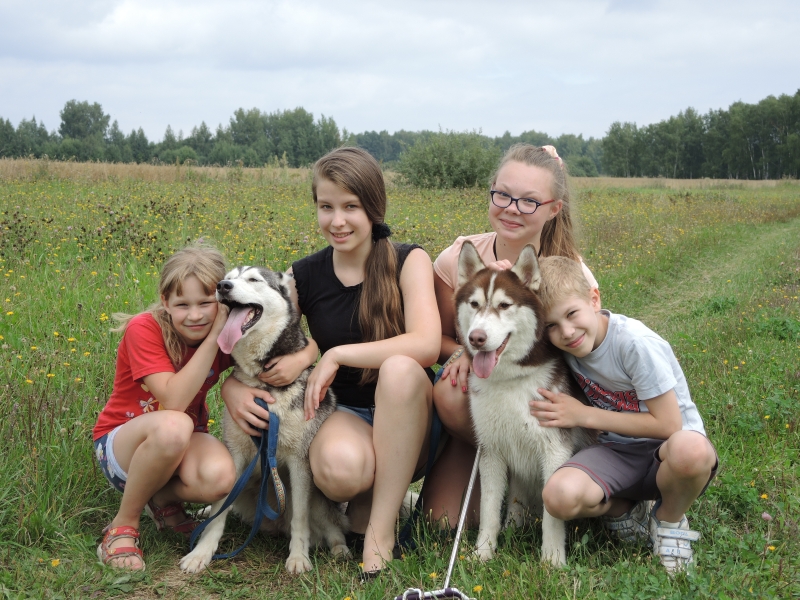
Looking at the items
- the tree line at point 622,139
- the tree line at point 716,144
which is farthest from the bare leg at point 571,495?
the tree line at point 716,144

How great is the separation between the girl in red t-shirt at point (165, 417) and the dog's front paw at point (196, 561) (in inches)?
7.5

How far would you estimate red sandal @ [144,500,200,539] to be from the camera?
127 inches

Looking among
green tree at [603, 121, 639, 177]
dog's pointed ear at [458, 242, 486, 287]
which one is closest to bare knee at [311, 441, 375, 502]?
dog's pointed ear at [458, 242, 486, 287]

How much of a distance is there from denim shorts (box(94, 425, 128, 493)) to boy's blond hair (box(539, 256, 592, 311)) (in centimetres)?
218

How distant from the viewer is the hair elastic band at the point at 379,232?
3.44m

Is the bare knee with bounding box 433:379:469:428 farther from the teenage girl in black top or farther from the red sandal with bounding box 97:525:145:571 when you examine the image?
the red sandal with bounding box 97:525:145:571

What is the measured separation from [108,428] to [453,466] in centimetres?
183

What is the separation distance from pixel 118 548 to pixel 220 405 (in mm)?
1576

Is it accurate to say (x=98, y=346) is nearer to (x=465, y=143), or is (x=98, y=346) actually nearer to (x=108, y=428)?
(x=108, y=428)

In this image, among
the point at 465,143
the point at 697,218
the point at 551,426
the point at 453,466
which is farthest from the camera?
the point at 465,143

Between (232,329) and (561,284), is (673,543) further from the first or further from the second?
(232,329)

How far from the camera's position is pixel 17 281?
5609mm

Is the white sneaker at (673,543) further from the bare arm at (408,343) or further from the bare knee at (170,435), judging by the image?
the bare knee at (170,435)

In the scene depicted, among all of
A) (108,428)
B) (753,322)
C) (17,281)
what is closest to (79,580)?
(108,428)
